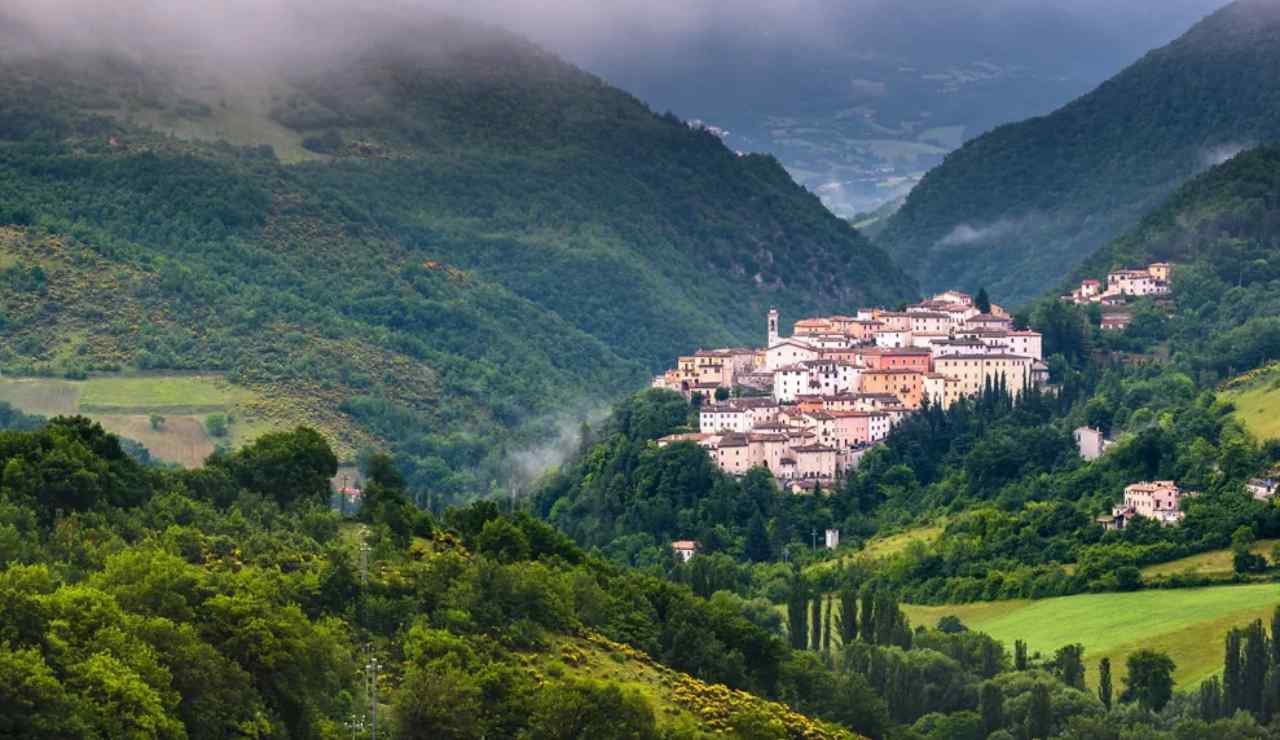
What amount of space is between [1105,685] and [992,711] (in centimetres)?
658

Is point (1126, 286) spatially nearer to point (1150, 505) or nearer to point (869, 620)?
point (1150, 505)

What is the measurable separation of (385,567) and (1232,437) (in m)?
54.9

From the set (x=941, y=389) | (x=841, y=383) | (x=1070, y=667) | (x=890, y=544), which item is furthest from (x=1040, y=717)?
(x=841, y=383)

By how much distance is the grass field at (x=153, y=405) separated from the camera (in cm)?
15262

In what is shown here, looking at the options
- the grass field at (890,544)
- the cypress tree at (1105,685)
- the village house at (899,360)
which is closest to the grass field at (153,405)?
the village house at (899,360)

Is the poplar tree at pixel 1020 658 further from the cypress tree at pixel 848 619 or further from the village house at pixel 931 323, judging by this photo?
the village house at pixel 931 323

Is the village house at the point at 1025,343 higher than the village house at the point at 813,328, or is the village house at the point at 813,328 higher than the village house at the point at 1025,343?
the village house at the point at 813,328

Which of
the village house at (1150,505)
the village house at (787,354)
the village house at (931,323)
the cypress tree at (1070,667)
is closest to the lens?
the cypress tree at (1070,667)

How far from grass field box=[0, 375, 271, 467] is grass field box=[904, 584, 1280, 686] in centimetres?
4689

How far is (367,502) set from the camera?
90625 mm

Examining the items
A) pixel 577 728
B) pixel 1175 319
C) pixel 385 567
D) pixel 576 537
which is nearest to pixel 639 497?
pixel 576 537

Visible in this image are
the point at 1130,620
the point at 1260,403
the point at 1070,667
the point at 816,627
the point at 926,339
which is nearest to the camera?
the point at 1070,667

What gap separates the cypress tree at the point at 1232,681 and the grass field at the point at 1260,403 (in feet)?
99.5

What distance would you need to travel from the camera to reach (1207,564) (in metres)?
117
